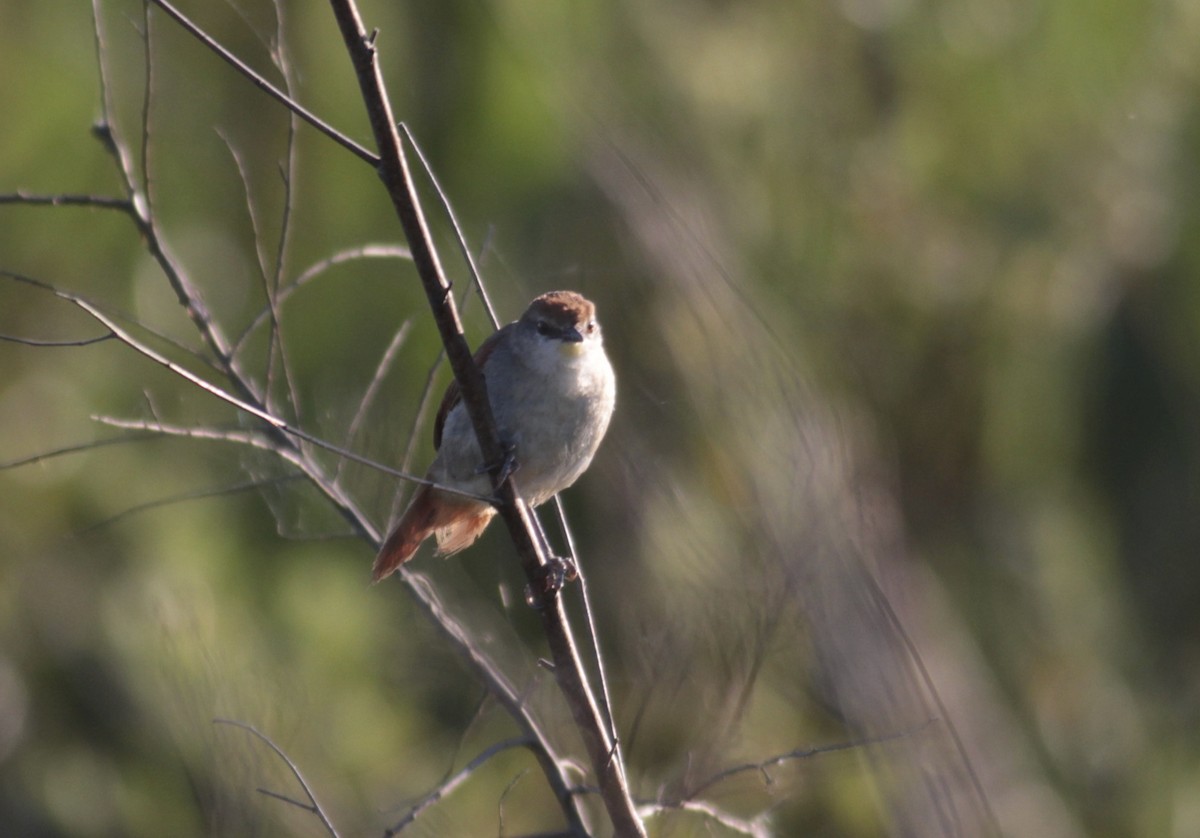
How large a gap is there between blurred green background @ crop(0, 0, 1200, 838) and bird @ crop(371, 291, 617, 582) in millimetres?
410

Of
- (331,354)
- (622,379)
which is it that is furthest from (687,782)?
(331,354)

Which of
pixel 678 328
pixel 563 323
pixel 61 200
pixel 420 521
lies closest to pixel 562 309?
pixel 563 323

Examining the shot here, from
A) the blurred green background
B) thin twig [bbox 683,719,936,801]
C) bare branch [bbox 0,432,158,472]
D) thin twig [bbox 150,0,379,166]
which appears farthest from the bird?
thin twig [bbox 150,0,379,166]

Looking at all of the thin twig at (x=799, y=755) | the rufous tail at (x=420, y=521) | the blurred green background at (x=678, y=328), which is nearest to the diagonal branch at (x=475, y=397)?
the thin twig at (x=799, y=755)

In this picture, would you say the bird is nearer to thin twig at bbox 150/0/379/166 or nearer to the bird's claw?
the bird's claw

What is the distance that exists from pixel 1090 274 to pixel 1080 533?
1479 millimetres

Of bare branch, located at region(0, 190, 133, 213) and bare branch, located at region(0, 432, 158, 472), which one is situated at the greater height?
bare branch, located at region(0, 190, 133, 213)

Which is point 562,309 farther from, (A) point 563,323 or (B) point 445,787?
(B) point 445,787

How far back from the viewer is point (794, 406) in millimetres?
2668

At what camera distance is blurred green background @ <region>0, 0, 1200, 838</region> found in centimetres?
549

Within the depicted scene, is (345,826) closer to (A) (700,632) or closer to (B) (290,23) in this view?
(A) (700,632)

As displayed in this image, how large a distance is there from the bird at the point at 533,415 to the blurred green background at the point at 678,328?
1.34ft

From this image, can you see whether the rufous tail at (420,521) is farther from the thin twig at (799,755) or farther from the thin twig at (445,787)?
the thin twig at (799,755)

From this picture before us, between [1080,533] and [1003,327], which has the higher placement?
[1003,327]
